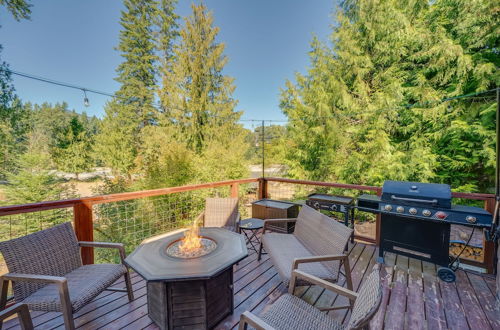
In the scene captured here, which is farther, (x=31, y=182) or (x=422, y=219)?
(x=31, y=182)

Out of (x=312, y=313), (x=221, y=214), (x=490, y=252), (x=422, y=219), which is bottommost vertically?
(x=490, y=252)

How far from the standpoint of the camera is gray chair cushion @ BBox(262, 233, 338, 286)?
189cm

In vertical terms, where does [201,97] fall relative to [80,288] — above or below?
above

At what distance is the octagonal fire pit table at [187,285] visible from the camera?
1.55m

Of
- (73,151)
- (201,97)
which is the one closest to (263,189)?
(201,97)

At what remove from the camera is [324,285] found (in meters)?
1.46

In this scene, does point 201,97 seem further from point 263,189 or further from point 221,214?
point 221,214

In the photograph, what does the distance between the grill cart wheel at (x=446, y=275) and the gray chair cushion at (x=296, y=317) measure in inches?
77.5

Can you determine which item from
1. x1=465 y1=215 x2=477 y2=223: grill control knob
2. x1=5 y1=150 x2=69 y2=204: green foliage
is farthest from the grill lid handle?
x1=5 y1=150 x2=69 y2=204: green foliage

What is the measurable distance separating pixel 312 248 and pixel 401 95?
23.6ft

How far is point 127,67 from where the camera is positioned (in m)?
13.0

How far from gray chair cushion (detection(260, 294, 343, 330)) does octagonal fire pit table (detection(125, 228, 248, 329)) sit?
1.41ft

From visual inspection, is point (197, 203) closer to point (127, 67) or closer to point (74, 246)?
point (74, 246)

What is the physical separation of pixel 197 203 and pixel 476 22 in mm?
10334
